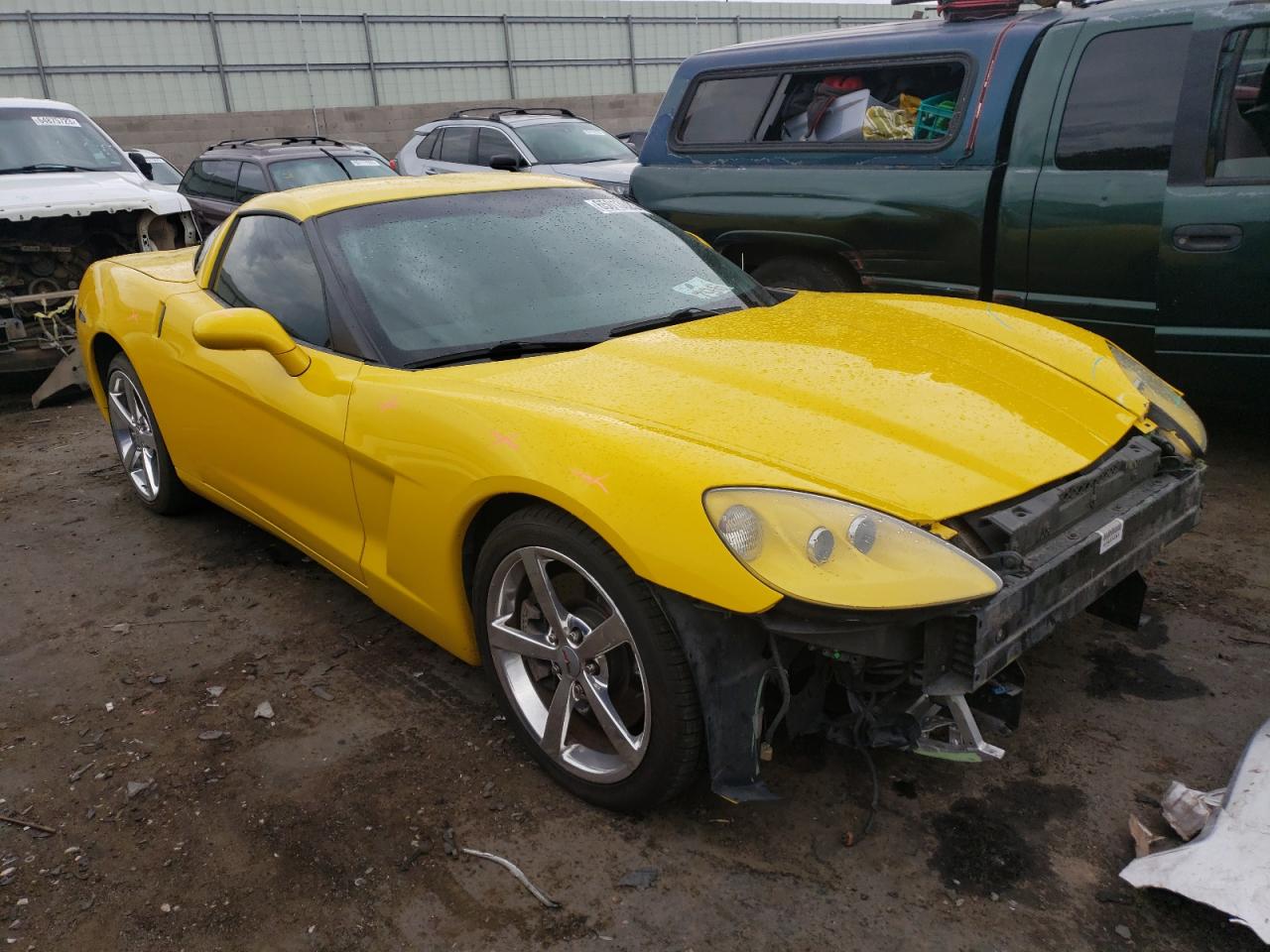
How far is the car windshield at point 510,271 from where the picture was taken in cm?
307

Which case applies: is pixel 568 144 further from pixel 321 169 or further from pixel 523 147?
pixel 321 169

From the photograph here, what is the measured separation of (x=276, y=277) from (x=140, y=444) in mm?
1582

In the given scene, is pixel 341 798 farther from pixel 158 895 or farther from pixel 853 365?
pixel 853 365

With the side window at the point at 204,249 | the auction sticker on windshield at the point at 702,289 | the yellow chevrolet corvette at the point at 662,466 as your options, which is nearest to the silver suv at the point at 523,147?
the side window at the point at 204,249

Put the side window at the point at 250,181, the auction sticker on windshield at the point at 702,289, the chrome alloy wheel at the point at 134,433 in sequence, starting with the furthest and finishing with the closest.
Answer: the side window at the point at 250,181, the chrome alloy wheel at the point at 134,433, the auction sticker on windshield at the point at 702,289

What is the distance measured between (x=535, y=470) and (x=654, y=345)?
2.45 ft

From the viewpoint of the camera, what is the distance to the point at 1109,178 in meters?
4.48

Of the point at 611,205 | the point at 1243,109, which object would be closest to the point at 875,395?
the point at 611,205

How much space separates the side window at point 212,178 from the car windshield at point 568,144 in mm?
3153

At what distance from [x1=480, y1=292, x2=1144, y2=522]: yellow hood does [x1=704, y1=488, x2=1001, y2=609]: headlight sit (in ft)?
0.22

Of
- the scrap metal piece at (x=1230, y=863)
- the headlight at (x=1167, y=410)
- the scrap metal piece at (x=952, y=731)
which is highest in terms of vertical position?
the headlight at (x=1167, y=410)

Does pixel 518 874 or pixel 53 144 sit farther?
pixel 53 144

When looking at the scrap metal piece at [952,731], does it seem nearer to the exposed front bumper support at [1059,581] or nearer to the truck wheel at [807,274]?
the exposed front bumper support at [1059,581]

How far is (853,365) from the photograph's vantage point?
2.83 metres
